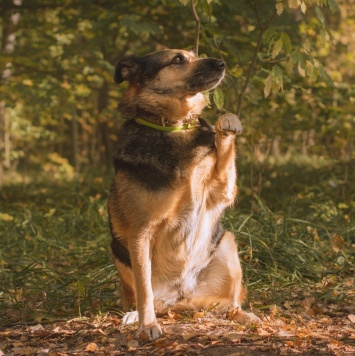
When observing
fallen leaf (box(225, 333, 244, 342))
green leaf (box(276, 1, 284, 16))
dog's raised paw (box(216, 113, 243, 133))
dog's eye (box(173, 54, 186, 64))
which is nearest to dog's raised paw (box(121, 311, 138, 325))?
fallen leaf (box(225, 333, 244, 342))

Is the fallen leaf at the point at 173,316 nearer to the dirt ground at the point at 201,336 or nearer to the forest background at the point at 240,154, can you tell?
the dirt ground at the point at 201,336

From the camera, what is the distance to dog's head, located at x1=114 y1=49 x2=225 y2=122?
4258mm

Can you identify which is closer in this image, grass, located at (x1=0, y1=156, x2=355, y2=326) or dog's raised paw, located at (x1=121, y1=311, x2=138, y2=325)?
dog's raised paw, located at (x1=121, y1=311, x2=138, y2=325)

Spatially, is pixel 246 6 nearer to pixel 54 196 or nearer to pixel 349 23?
pixel 349 23

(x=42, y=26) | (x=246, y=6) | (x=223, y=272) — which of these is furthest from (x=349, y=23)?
(x=223, y=272)

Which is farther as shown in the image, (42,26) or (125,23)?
(42,26)

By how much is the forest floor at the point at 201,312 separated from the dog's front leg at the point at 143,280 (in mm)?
142

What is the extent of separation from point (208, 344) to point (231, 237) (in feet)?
3.88

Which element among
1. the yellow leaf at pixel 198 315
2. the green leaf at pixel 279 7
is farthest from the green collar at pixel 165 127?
the green leaf at pixel 279 7

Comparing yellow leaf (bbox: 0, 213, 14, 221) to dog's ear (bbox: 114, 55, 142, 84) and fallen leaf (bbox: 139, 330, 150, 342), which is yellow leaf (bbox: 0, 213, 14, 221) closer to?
dog's ear (bbox: 114, 55, 142, 84)

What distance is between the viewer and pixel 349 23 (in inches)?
391

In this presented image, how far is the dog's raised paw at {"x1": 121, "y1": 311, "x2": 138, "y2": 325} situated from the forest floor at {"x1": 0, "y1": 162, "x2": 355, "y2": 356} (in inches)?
3.6

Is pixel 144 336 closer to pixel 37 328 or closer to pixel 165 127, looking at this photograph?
pixel 37 328

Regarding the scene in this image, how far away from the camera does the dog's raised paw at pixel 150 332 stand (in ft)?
12.8
